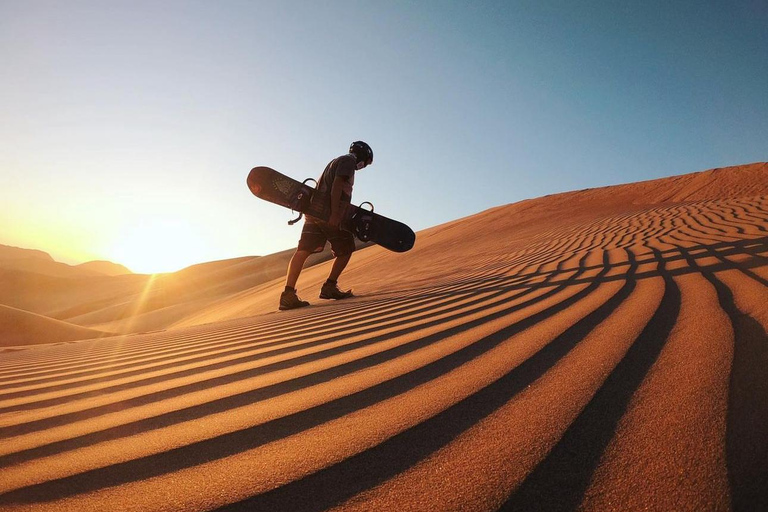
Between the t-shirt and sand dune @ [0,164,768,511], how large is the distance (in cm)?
240

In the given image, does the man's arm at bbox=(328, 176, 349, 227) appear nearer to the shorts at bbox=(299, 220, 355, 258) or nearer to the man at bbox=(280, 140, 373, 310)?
the man at bbox=(280, 140, 373, 310)

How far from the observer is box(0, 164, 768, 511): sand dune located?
782 millimetres

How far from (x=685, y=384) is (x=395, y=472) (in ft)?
2.92

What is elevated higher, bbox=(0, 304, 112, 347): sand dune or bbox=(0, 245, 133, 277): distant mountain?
bbox=(0, 245, 133, 277): distant mountain

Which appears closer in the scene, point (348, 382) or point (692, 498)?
point (692, 498)

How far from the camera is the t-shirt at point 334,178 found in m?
4.41

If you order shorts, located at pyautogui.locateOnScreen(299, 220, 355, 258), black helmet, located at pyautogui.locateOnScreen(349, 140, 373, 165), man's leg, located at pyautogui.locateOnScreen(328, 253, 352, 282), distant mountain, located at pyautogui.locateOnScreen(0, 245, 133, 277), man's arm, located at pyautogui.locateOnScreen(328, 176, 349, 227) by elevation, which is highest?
distant mountain, located at pyautogui.locateOnScreen(0, 245, 133, 277)

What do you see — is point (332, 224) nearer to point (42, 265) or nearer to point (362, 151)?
point (362, 151)

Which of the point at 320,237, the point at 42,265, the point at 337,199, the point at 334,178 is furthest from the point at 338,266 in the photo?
the point at 42,265

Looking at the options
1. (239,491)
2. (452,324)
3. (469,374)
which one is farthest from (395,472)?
(452,324)

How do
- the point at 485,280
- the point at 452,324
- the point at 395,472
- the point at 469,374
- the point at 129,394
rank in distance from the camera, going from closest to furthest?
the point at 395,472
the point at 469,374
the point at 129,394
the point at 452,324
the point at 485,280

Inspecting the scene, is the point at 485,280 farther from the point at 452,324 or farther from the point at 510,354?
the point at 510,354

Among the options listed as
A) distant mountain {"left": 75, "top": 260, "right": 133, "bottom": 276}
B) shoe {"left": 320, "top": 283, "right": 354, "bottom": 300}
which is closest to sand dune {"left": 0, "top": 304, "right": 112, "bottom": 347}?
shoe {"left": 320, "top": 283, "right": 354, "bottom": 300}

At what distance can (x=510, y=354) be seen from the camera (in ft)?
5.19
